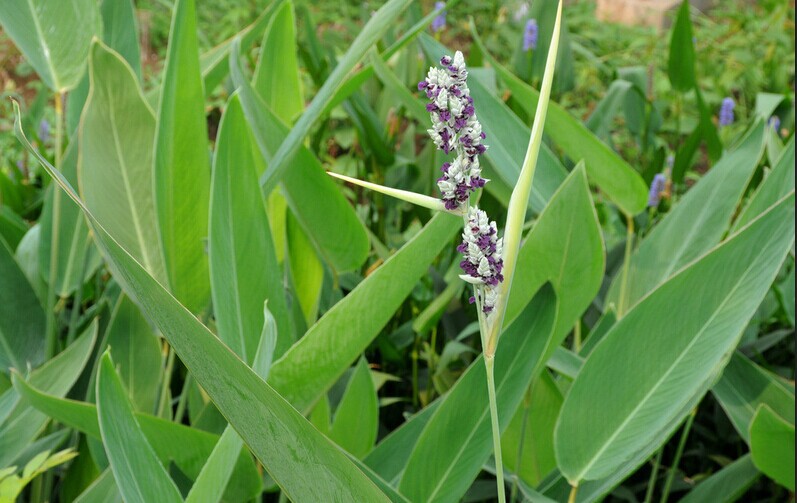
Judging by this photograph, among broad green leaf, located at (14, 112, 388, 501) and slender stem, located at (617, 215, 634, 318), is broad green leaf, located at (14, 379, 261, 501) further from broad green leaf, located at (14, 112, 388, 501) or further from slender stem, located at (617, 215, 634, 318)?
slender stem, located at (617, 215, 634, 318)

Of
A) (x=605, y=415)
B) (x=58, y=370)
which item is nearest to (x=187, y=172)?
(x=58, y=370)

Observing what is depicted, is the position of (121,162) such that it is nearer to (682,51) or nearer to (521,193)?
(521,193)

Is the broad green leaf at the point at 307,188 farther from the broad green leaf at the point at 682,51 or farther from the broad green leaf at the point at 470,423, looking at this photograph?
the broad green leaf at the point at 682,51

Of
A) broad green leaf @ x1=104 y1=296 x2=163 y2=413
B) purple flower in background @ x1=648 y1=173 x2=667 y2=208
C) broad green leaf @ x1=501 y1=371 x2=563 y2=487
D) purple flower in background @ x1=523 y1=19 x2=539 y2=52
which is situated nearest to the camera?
broad green leaf @ x1=501 y1=371 x2=563 y2=487

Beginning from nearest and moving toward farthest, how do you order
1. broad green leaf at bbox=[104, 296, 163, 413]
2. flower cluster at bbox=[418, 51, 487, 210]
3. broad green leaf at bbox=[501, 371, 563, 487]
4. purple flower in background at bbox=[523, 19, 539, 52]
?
flower cluster at bbox=[418, 51, 487, 210]
broad green leaf at bbox=[501, 371, 563, 487]
broad green leaf at bbox=[104, 296, 163, 413]
purple flower in background at bbox=[523, 19, 539, 52]

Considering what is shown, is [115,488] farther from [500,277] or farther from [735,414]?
[735,414]

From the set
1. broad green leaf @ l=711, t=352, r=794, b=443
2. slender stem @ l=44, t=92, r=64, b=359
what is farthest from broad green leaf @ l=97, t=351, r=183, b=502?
broad green leaf @ l=711, t=352, r=794, b=443
